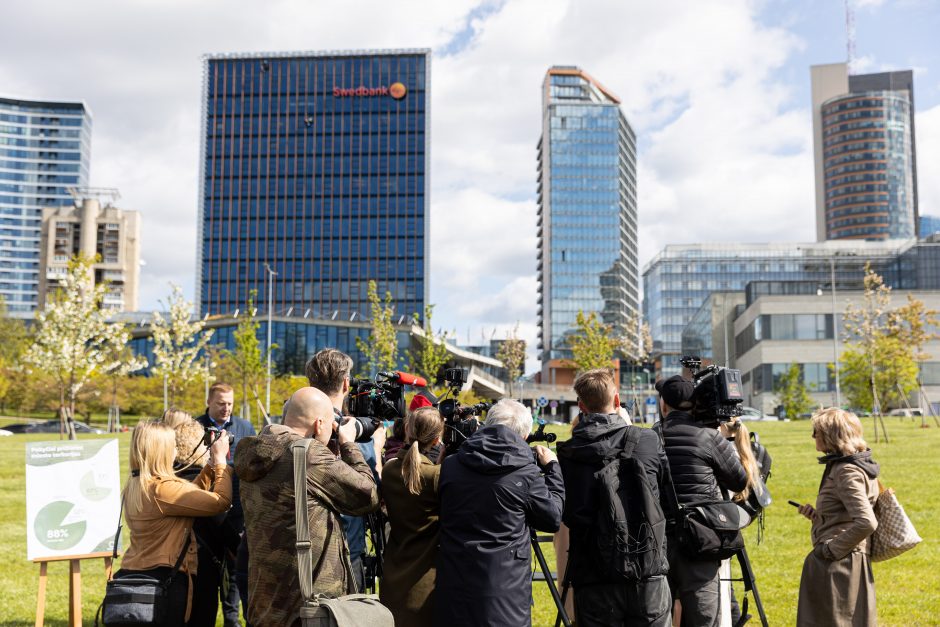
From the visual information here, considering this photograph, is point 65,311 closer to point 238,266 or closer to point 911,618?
point 911,618

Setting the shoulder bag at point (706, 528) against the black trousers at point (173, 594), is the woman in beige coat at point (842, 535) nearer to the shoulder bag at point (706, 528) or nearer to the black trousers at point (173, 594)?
the shoulder bag at point (706, 528)

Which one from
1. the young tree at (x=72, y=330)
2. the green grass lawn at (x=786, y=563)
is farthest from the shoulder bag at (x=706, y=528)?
the young tree at (x=72, y=330)

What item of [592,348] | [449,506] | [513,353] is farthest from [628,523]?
[513,353]

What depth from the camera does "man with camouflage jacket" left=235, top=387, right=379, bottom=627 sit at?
13.4 feet

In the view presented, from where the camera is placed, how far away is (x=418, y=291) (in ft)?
353

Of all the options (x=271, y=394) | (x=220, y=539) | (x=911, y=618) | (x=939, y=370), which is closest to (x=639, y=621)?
(x=220, y=539)

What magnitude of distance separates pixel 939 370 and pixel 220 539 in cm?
7892

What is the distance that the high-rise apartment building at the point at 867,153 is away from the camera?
597 feet

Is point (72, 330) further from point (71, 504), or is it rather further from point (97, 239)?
point (97, 239)

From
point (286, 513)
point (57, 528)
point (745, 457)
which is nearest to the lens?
point (286, 513)

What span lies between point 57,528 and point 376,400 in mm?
3544

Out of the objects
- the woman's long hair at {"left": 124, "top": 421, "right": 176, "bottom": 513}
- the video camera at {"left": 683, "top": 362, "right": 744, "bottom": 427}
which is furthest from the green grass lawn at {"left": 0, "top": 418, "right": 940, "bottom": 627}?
the woman's long hair at {"left": 124, "top": 421, "right": 176, "bottom": 513}

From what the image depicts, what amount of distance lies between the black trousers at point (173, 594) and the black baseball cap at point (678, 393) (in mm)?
3375

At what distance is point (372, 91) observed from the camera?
11288 cm
